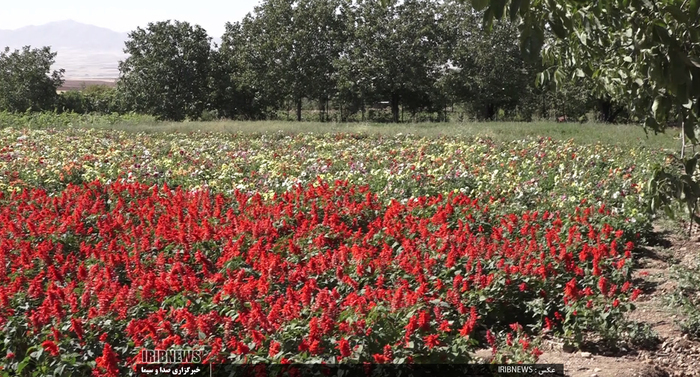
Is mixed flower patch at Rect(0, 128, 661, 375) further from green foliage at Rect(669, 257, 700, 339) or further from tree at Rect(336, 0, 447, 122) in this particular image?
tree at Rect(336, 0, 447, 122)

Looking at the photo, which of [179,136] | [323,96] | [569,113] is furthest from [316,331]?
[569,113]

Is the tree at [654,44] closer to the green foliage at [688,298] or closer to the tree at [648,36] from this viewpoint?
the tree at [648,36]

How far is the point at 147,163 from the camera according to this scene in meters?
10.1

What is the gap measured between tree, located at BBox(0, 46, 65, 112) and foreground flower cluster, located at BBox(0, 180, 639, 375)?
3584cm

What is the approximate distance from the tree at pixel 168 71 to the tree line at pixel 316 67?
60mm

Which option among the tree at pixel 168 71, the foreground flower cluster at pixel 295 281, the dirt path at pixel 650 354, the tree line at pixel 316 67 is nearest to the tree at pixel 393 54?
the tree line at pixel 316 67

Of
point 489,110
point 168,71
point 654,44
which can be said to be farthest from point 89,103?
point 654,44

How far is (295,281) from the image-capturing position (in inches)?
175

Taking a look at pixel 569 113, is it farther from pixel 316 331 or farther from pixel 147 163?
pixel 316 331

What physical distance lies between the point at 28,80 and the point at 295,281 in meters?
40.0

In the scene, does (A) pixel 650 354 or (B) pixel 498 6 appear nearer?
(B) pixel 498 6

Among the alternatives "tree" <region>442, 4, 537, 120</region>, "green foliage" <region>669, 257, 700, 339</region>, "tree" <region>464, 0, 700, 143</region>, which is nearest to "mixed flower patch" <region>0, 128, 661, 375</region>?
"green foliage" <region>669, 257, 700, 339</region>

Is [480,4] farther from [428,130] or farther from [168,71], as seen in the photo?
[168,71]

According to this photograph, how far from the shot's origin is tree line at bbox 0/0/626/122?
36062 millimetres
